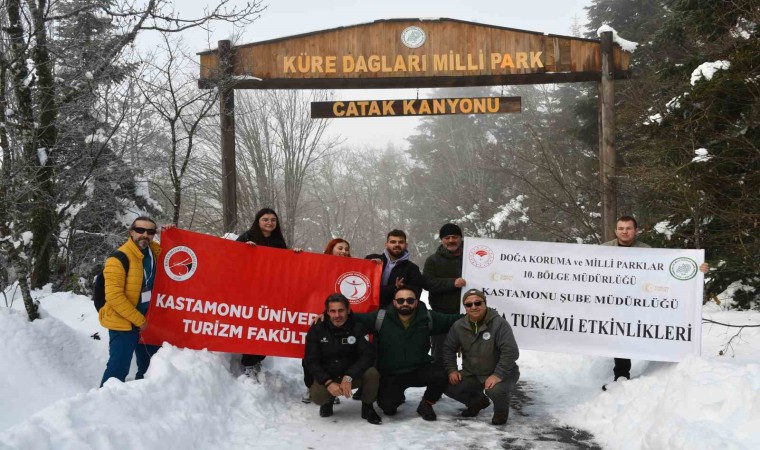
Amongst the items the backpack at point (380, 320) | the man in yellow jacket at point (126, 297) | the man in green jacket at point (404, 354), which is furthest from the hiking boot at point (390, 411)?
the man in yellow jacket at point (126, 297)

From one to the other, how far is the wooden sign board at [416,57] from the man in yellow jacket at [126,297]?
5870 millimetres

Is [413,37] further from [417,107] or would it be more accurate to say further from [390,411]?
[390,411]

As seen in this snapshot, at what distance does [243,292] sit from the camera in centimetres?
712

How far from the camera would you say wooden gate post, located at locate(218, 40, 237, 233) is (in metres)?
11.2

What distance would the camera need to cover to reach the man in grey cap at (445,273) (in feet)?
24.1

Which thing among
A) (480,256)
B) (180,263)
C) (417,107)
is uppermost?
(417,107)

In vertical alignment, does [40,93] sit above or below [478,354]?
above

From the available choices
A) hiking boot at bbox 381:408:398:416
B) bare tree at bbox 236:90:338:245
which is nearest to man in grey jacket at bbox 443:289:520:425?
hiking boot at bbox 381:408:398:416

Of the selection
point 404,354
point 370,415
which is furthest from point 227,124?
point 370,415

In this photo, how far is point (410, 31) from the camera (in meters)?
11.6

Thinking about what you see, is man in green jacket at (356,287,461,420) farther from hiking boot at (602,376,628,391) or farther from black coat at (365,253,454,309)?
hiking boot at (602,376,628,391)

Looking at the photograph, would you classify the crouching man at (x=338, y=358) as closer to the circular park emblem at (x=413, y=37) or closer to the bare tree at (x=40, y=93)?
the bare tree at (x=40, y=93)

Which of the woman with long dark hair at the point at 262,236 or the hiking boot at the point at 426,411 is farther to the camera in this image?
the woman with long dark hair at the point at 262,236

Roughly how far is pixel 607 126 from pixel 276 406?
799cm
